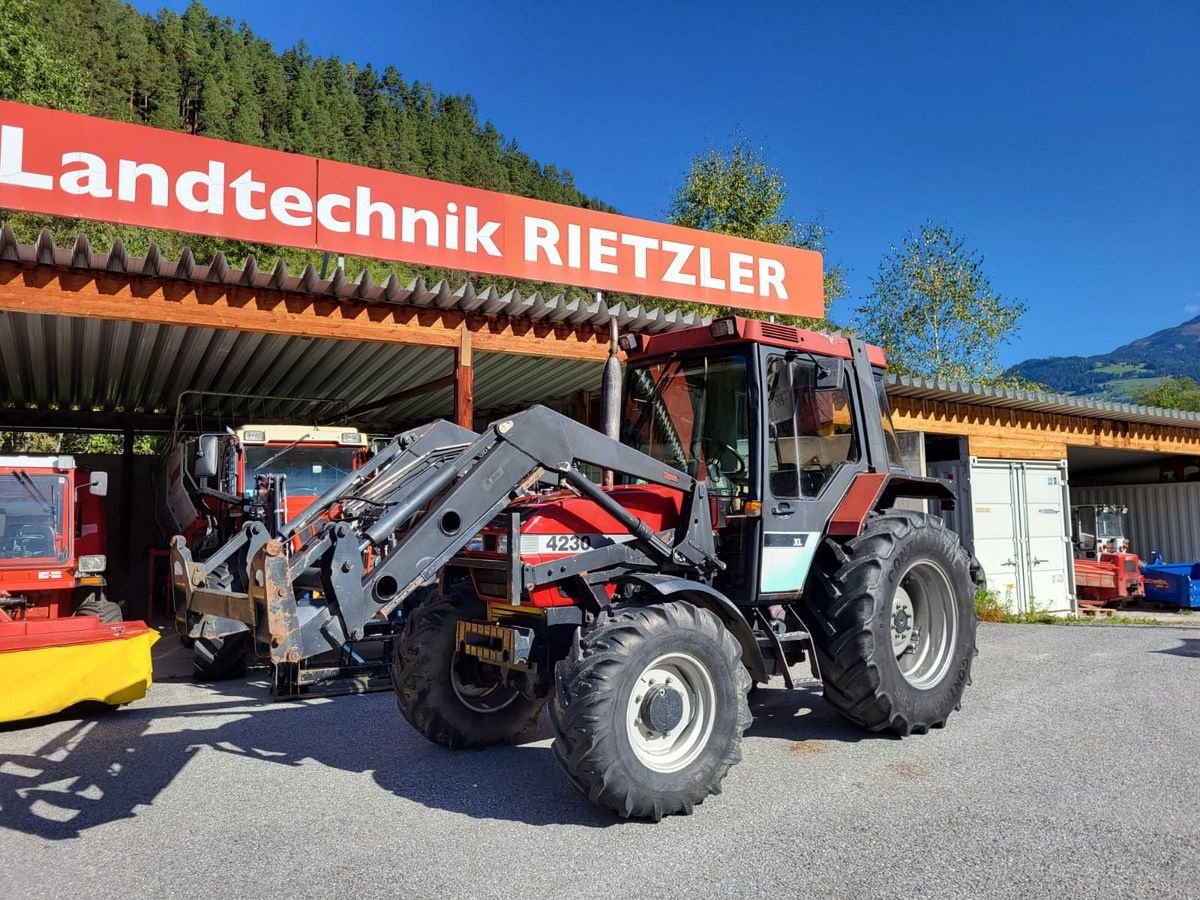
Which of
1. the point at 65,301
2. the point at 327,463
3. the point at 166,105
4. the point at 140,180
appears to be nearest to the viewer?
the point at 65,301

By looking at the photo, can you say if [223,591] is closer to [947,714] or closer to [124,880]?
[124,880]

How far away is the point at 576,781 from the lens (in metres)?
4.04

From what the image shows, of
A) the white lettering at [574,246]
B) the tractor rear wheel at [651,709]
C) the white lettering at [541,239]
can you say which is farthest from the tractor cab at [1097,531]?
the tractor rear wheel at [651,709]

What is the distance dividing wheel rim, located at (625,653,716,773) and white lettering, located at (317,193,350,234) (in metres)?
5.86

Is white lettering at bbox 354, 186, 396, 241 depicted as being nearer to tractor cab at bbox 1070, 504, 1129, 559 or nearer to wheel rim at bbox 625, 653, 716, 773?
wheel rim at bbox 625, 653, 716, 773

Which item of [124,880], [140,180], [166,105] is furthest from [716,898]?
[166,105]

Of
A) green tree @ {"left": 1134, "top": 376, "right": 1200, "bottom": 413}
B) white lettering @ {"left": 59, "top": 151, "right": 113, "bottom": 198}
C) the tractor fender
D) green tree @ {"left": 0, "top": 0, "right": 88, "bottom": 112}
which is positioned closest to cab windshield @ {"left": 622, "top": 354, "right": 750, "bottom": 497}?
the tractor fender

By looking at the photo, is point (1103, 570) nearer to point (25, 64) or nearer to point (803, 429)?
point (803, 429)

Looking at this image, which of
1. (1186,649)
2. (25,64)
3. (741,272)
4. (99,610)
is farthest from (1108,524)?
(25,64)

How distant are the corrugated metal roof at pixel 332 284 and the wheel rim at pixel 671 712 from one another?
4.25 metres

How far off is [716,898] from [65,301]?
6.76 metres

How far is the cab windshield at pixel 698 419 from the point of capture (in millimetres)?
5281

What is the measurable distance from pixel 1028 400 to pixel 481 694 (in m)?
11.7

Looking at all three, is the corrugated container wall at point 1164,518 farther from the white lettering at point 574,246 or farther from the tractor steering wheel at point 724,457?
the tractor steering wheel at point 724,457
